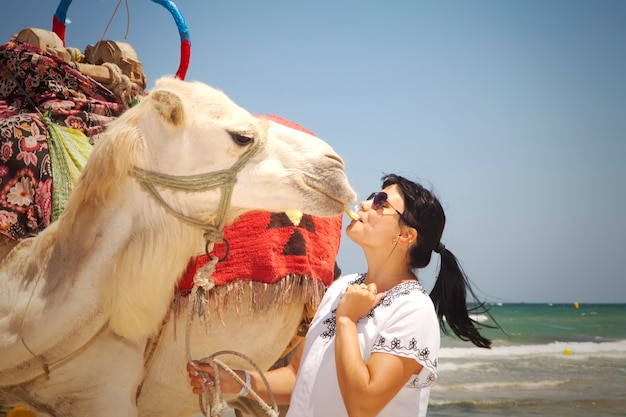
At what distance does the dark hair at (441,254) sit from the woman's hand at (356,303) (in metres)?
0.29

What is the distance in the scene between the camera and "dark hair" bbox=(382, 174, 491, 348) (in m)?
2.14

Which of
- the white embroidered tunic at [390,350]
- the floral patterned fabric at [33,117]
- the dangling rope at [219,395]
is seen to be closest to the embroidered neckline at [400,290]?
the white embroidered tunic at [390,350]

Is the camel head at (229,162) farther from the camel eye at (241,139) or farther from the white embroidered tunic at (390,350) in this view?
the white embroidered tunic at (390,350)

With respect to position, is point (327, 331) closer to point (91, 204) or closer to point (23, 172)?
point (91, 204)

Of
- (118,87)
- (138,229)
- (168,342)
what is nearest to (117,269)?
(138,229)

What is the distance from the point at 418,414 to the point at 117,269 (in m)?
0.99

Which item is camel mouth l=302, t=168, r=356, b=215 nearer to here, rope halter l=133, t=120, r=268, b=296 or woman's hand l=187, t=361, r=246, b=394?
rope halter l=133, t=120, r=268, b=296

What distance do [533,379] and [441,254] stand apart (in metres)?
10.4

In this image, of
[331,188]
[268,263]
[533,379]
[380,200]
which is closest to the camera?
[331,188]

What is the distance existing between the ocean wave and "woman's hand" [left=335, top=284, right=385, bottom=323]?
12698mm

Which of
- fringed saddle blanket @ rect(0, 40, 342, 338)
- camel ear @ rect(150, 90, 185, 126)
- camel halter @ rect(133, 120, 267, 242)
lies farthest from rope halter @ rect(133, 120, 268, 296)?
fringed saddle blanket @ rect(0, 40, 342, 338)

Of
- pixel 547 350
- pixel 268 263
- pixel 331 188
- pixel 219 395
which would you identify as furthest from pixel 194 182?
pixel 547 350

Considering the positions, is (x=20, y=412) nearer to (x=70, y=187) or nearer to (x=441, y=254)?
(x=70, y=187)

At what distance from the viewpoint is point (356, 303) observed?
1934mm
